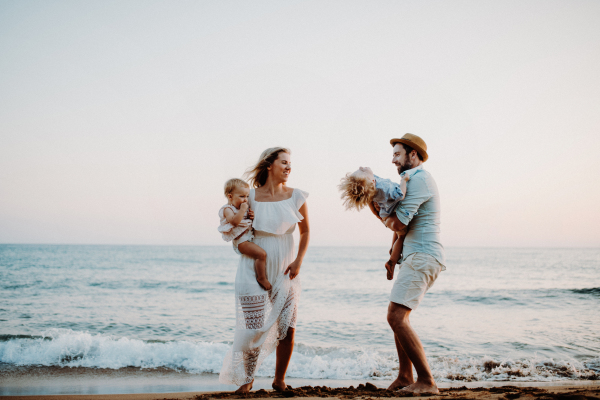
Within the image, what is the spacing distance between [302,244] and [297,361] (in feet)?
9.69

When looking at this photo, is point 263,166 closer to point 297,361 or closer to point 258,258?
point 258,258

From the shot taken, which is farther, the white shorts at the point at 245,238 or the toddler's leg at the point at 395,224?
the white shorts at the point at 245,238

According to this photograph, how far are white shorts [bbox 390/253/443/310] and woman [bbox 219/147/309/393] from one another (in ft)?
3.01

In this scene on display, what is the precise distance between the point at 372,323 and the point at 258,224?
626 cm

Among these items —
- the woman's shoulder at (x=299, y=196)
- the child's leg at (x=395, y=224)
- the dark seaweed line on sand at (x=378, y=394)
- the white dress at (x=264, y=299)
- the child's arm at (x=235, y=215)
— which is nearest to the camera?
the dark seaweed line on sand at (x=378, y=394)

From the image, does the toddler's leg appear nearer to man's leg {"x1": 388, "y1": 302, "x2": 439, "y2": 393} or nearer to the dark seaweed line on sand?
man's leg {"x1": 388, "y1": 302, "x2": 439, "y2": 393}

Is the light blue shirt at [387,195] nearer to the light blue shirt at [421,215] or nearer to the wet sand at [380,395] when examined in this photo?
the light blue shirt at [421,215]

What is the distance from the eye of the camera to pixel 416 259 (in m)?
3.20

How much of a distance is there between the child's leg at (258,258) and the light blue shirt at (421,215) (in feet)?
3.98

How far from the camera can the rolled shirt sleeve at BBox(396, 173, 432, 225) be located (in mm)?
3115

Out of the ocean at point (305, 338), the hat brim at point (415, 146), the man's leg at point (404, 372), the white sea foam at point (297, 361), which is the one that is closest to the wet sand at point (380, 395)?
the man's leg at point (404, 372)

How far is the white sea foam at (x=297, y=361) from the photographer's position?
530 centimetres

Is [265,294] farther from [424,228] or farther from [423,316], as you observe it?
[423,316]

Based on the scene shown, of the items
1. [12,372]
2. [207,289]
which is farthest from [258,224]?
[207,289]
